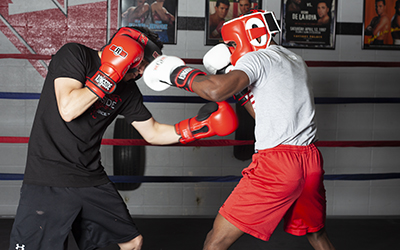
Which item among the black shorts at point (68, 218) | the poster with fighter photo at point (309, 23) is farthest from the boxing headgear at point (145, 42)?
the poster with fighter photo at point (309, 23)

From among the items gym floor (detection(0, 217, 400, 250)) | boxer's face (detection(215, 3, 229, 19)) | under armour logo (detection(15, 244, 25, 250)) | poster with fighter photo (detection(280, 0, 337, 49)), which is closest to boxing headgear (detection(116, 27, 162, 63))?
under armour logo (detection(15, 244, 25, 250))

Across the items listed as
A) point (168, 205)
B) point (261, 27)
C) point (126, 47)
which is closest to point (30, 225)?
point (126, 47)

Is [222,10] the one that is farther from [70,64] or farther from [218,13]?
[70,64]

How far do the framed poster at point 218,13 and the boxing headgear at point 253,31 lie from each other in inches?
66.0

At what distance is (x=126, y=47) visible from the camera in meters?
1.36

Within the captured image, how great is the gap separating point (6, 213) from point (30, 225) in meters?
2.16

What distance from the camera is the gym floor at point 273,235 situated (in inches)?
95.5

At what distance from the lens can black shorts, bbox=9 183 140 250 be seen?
1.32 m

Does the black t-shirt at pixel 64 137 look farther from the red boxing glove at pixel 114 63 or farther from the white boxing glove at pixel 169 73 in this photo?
the white boxing glove at pixel 169 73

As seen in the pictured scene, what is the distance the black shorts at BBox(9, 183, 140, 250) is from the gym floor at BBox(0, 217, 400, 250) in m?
0.94

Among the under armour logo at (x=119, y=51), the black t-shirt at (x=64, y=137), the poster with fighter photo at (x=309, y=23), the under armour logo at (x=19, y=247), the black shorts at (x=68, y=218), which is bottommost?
Answer: the under armour logo at (x=19, y=247)

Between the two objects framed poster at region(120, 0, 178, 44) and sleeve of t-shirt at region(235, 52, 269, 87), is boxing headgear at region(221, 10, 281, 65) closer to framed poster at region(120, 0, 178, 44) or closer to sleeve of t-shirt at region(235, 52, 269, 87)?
sleeve of t-shirt at region(235, 52, 269, 87)

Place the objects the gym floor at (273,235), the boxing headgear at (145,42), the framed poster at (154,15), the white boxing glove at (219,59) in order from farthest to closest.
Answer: the framed poster at (154,15)
the gym floor at (273,235)
the white boxing glove at (219,59)
the boxing headgear at (145,42)

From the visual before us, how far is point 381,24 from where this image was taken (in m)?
3.30
